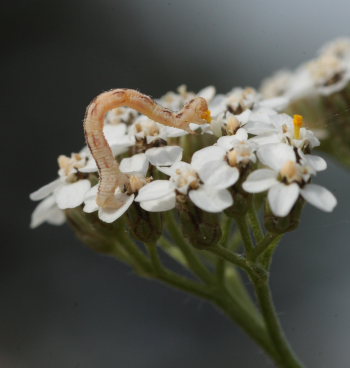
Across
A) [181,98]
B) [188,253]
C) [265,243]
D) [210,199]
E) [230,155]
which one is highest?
[181,98]

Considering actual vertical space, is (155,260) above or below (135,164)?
below

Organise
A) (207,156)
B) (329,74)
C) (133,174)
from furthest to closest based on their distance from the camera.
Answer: (329,74) < (133,174) < (207,156)

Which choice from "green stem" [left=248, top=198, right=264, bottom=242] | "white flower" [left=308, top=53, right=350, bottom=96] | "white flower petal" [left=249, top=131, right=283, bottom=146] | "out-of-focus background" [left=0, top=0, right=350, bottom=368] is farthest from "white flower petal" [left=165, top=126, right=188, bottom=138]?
"out-of-focus background" [left=0, top=0, right=350, bottom=368]

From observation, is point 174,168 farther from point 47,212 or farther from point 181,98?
point 181,98

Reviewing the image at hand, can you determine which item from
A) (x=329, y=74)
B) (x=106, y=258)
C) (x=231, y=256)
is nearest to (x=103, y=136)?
Answer: (x=231, y=256)

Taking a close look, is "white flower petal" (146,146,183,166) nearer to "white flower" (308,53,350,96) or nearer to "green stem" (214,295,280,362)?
"green stem" (214,295,280,362)

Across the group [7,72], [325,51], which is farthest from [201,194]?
[7,72]

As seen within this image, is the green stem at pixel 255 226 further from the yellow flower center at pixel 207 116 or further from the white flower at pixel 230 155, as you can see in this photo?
the yellow flower center at pixel 207 116
